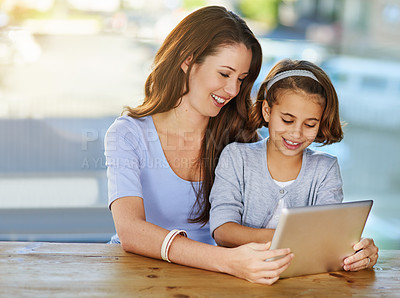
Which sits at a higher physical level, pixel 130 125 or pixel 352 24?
pixel 352 24

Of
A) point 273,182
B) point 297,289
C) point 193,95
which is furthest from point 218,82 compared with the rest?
point 297,289

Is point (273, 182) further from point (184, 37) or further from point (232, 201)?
point (184, 37)

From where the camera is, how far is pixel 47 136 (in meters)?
4.05

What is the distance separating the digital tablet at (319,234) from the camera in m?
1.09

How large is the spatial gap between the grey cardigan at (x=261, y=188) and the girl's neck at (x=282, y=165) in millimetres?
18

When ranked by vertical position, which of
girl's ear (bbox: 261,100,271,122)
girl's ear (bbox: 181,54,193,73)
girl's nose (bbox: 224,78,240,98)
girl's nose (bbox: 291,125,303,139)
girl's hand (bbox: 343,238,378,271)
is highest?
girl's ear (bbox: 181,54,193,73)

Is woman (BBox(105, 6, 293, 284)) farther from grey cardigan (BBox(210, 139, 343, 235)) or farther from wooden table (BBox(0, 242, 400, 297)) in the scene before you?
wooden table (BBox(0, 242, 400, 297))

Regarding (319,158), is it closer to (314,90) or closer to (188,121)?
(314,90)

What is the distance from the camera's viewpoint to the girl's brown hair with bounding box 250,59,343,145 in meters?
1.47

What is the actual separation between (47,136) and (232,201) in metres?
2.90

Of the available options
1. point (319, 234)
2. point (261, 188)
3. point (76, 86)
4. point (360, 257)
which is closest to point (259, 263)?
point (319, 234)

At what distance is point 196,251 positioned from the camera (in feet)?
3.97

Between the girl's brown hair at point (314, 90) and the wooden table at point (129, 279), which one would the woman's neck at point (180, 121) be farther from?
the wooden table at point (129, 279)

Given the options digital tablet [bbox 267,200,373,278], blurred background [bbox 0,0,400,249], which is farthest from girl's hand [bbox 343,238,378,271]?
blurred background [bbox 0,0,400,249]
